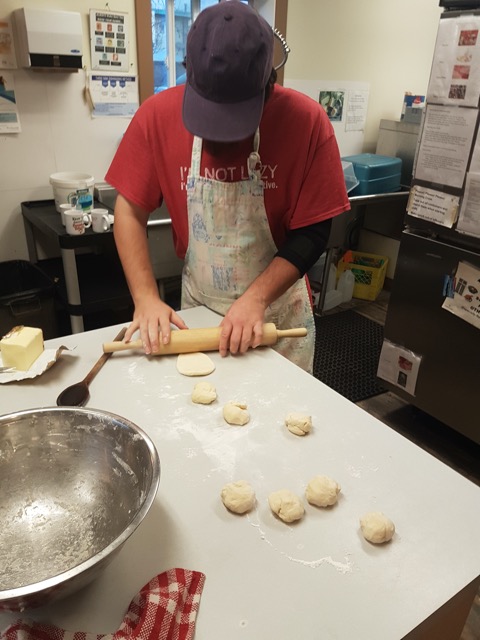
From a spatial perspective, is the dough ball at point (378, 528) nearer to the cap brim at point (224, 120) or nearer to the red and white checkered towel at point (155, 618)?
the red and white checkered towel at point (155, 618)

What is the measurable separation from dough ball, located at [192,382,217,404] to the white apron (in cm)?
40

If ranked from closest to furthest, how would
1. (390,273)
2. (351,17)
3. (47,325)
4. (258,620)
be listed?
(258,620)
(47,325)
(351,17)
(390,273)

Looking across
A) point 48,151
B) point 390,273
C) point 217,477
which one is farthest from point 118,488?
point 390,273

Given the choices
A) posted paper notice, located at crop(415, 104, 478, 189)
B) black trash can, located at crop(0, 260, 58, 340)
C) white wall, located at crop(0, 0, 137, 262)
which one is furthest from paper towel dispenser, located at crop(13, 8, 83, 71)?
posted paper notice, located at crop(415, 104, 478, 189)

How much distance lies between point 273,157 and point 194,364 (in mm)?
557

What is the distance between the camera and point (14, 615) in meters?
0.59

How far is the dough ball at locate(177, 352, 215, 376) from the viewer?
1057 mm

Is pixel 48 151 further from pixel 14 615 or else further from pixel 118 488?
pixel 14 615

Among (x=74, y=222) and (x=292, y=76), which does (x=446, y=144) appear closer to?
(x=74, y=222)

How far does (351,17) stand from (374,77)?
0.43m

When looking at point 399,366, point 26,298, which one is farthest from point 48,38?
point 399,366

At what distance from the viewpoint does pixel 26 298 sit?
2068mm

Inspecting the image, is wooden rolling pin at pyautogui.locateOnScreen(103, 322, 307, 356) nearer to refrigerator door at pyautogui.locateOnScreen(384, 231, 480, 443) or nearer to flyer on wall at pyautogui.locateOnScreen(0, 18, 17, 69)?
refrigerator door at pyautogui.locateOnScreen(384, 231, 480, 443)

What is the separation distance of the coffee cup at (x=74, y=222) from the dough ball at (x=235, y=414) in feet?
4.47
